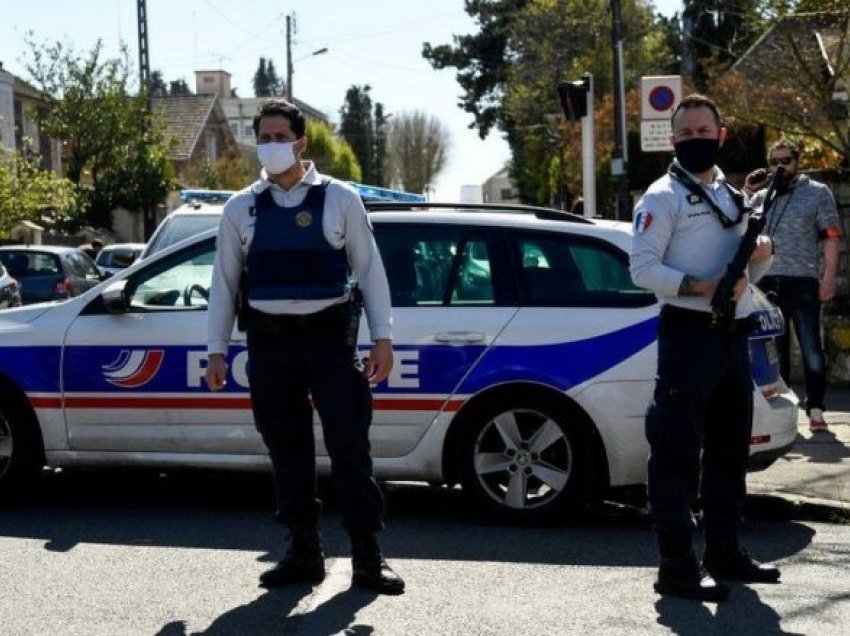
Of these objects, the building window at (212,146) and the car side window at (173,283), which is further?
the building window at (212,146)

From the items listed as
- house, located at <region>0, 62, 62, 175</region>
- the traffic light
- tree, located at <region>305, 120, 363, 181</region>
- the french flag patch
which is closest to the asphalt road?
the french flag patch

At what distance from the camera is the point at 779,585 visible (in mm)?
5789

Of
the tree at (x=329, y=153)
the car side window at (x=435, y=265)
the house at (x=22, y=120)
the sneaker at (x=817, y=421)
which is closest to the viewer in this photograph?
the car side window at (x=435, y=265)

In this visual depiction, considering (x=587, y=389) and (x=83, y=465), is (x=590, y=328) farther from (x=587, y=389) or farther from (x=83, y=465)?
(x=83, y=465)

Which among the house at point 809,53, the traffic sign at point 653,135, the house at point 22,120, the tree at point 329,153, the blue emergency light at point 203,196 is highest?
the tree at point 329,153

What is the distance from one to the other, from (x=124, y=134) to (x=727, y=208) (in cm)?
4300

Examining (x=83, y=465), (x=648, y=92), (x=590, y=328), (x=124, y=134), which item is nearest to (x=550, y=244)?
(x=590, y=328)

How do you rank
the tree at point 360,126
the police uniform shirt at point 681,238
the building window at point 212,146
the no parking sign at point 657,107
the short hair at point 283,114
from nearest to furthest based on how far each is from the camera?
the police uniform shirt at point 681,238 < the short hair at point 283,114 < the no parking sign at point 657,107 < the building window at point 212,146 < the tree at point 360,126

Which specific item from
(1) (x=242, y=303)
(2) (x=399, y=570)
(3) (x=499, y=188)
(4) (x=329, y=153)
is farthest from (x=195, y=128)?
(1) (x=242, y=303)

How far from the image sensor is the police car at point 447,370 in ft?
22.9

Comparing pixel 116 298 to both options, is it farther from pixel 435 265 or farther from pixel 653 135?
pixel 653 135

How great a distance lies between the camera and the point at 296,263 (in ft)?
18.1

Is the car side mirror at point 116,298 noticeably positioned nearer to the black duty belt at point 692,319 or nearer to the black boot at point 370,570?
the black boot at point 370,570

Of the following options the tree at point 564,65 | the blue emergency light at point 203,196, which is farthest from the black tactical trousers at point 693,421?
the tree at point 564,65
